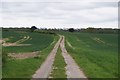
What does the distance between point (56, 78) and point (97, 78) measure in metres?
3.21

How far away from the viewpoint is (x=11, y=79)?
2880 cm

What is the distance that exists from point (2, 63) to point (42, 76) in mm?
10342

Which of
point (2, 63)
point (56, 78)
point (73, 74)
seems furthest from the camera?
point (2, 63)

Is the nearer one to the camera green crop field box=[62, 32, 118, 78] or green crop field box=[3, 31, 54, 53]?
green crop field box=[62, 32, 118, 78]

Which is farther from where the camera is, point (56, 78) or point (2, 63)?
point (2, 63)

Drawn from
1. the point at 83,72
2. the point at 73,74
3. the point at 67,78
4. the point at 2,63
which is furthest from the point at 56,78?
the point at 2,63

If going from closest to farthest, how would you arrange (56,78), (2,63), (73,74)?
(56,78)
(73,74)
(2,63)

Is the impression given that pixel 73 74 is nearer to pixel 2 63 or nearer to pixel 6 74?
pixel 6 74

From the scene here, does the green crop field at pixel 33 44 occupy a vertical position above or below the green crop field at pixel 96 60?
above

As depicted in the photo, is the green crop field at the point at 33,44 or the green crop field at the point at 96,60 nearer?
the green crop field at the point at 96,60

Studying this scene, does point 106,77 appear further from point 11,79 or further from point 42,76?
point 11,79

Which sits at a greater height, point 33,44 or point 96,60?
point 33,44

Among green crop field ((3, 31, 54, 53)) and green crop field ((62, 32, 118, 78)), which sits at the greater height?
green crop field ((3, 31, 54, 53))

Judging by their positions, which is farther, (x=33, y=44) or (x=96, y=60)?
(x=33, y=44)
